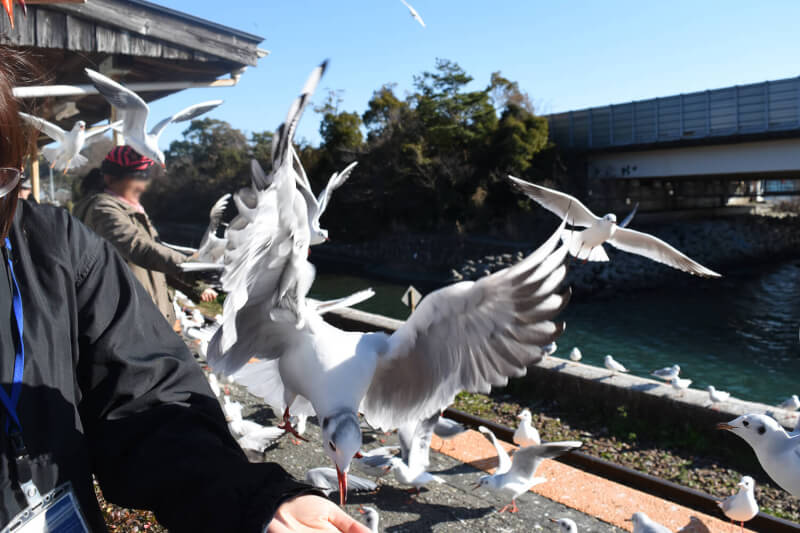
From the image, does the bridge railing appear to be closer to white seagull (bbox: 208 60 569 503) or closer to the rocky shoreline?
the rocky shoreline

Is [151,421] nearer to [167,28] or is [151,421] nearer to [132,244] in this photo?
[132,244]

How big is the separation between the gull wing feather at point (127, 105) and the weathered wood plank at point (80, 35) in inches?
50.6

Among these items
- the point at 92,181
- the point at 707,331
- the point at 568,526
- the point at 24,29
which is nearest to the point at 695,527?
the point at 568,526

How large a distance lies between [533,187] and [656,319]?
38.9 feet

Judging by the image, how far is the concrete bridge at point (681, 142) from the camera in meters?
16.5

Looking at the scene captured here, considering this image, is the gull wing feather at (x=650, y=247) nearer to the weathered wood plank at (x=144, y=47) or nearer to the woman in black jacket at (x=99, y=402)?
the woman in black jacket at (x=99, y=402)

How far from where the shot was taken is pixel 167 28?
5531 mm

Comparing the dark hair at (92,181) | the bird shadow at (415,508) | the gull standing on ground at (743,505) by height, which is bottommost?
the bird shadow at (415,508)

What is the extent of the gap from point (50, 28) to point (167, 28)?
1.13 metres

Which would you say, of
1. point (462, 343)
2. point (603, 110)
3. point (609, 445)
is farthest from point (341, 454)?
point (603, 110)

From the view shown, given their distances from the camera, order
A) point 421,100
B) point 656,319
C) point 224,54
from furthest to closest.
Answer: point 421,100 → point 656,319 → point 224,54

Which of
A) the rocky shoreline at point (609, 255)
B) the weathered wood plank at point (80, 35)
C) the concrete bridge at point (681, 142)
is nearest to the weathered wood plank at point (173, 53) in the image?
the weathered wood plank at point (80, 35)

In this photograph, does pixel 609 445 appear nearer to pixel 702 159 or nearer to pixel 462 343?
pixel 462 343

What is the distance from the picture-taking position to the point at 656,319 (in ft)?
46.2
